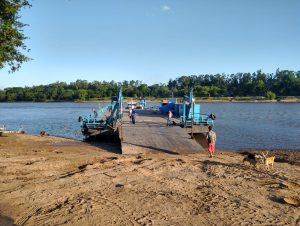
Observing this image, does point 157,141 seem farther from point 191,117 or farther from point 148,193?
point 148,193

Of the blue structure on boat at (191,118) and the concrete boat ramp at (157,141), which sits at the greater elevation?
the blue structure on boat at (191,118)

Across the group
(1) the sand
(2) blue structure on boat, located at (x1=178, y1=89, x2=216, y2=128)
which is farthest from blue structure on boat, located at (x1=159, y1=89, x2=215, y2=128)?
(1) the sand

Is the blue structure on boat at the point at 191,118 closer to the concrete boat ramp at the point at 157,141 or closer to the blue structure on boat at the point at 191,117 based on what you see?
the blue structure on boat at the point at 191,117

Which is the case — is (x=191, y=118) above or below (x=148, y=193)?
above

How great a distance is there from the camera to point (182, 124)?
95.5 feet

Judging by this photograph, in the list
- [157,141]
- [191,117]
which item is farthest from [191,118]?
[157,141]

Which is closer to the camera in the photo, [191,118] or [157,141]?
[157,141]

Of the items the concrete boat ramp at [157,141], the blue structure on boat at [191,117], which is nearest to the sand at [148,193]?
the concrete boat ramp at [157,141]

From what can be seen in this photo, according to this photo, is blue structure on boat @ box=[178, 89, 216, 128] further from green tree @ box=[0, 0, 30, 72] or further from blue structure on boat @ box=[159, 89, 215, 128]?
green tree @ box=[0, 0, 30, 72]

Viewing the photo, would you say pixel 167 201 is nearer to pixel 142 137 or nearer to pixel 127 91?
pixel 142 137

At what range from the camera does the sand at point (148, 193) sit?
9.41 metres

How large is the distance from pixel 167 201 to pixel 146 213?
1.08 metres

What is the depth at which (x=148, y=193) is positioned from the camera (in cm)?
1131

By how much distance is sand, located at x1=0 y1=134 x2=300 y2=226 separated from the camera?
9.41 m
